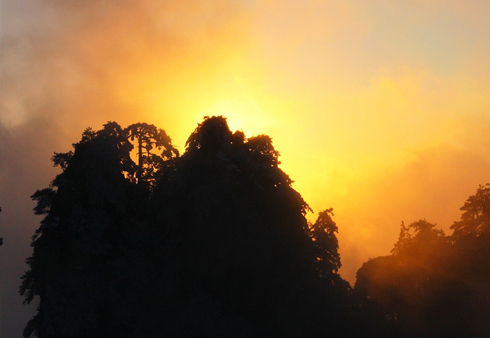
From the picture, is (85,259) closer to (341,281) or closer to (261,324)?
(261,324)

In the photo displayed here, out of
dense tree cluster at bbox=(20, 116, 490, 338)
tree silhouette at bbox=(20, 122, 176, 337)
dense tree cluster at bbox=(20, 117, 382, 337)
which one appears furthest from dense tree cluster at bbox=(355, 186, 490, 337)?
tree silhouette at bbox=(20, 122, 176, 337)

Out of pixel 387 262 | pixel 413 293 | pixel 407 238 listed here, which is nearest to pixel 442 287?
pixel 413 293

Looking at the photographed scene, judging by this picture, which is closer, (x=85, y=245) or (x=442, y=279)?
(x=85, y=245)

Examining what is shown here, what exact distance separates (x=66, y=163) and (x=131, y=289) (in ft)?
29.6

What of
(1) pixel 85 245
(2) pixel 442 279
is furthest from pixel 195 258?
(2) pixel 442 279

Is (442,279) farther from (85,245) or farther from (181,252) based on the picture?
(85,245)

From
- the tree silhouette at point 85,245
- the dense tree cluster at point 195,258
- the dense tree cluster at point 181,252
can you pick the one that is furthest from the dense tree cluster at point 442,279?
the tree silhouette at point 85,245

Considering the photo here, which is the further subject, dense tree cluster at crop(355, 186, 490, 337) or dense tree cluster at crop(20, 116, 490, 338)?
dense tree cluster at crop(355, 186, 490, 337)

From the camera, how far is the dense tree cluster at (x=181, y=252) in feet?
85.5

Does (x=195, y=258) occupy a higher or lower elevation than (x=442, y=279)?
lower

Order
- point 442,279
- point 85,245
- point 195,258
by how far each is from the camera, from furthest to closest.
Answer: point 442,279
point 195,258
point 85,245

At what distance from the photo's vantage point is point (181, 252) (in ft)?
93.6

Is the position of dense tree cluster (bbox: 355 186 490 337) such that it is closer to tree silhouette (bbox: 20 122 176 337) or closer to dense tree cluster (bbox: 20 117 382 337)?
dense tree cluster (bbox: 20 117 382 337)

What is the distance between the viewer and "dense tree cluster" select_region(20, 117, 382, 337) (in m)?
26.1
